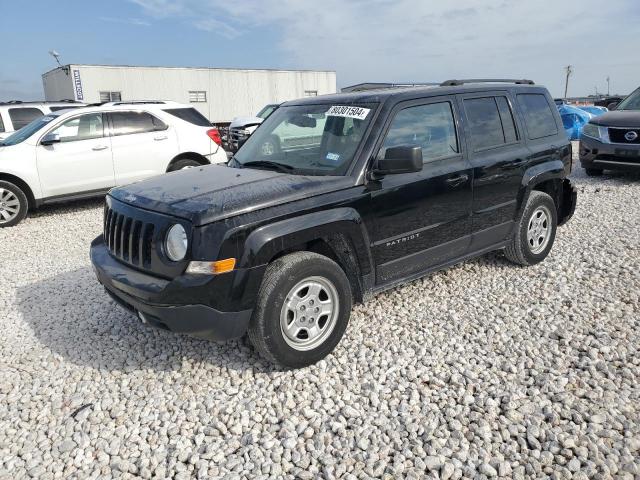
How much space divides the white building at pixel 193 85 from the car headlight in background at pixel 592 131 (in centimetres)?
1985

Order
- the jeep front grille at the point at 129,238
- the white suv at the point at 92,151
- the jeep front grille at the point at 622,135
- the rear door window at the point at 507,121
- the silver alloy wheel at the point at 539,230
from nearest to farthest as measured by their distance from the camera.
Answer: the jeep front grille at the point at 129,238 → the rear door window at the point at 507,121 → the silver alloy wheel at the point at 539,230 → the white suv at the point at 92,151 → the jeep front grille at the point at 622,135

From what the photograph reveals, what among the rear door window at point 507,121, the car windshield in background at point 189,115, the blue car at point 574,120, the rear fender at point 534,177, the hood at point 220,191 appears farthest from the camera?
the blue car at point 574,120

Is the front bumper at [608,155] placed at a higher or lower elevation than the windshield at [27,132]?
lower

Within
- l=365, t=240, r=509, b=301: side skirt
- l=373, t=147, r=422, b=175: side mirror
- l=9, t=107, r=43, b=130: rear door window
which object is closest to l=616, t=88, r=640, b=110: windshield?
l=365, t=240, r=509, b=301: side skirt

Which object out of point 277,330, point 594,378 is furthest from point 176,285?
point 594,378

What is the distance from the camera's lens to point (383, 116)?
370cm

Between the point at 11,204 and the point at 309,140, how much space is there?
20.5 feet

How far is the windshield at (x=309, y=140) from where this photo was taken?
3662mm

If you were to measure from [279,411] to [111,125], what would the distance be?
712 centimetres

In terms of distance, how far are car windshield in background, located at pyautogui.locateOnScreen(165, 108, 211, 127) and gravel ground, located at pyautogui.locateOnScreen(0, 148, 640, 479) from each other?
16.9 ft

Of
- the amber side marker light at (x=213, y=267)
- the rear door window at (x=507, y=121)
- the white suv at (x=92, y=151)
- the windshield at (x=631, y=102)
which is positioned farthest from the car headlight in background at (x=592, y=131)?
the amber side marker light at (x=213, y=267)

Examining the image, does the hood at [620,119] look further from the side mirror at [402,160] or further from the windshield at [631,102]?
the side mirror at [402,160]

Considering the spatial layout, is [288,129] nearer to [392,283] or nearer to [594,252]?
[392,283]

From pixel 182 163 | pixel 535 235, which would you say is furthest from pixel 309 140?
pixel 182 163
